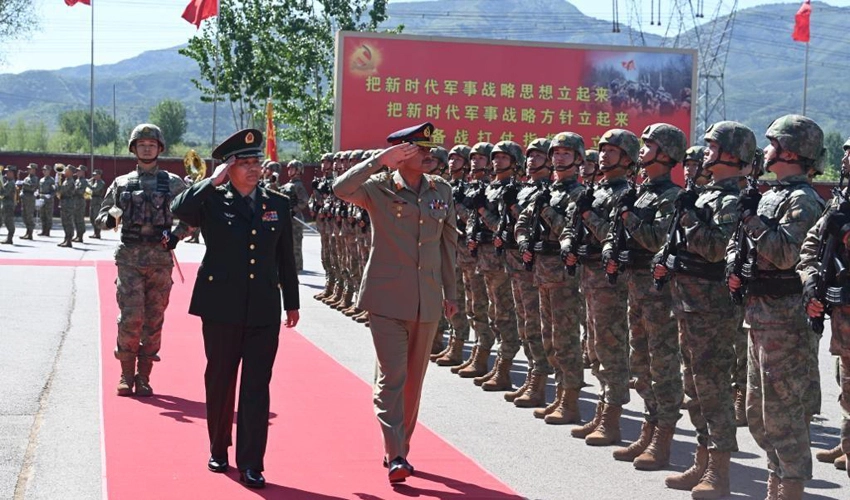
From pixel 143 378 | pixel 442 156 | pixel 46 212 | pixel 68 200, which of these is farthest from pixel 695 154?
pixel 46 212

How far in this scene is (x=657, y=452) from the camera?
825 cm

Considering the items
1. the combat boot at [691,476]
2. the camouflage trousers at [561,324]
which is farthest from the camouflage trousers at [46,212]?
the combat boot at [691,476]

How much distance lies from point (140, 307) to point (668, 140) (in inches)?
184

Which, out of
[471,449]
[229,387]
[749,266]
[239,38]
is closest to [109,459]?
[229,387]

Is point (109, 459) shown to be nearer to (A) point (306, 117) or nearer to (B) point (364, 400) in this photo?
(B) point (364, 400)

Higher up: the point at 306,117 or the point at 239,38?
the point at 239,38

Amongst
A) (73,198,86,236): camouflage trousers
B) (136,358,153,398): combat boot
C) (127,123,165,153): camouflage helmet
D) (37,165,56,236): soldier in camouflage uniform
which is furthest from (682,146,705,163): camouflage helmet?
(37,165,56,236): soldier in camouflage uniform

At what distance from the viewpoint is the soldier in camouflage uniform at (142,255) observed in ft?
33.3

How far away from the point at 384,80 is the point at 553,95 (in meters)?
4.45

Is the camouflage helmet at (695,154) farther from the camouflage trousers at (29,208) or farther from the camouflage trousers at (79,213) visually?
the camouflage trousers at (29,208)

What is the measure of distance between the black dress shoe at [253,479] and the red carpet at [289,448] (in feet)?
0.16

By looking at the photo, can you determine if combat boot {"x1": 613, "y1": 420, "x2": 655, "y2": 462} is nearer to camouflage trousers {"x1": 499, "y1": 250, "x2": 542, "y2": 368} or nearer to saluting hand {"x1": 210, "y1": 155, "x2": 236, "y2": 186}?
camouflage trousers {"x1": 499, "y1": 250, "x2": 542, "y2": 368}

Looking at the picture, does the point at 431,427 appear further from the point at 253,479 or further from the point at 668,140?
the point at 668,140

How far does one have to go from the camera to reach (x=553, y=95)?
30953mm
